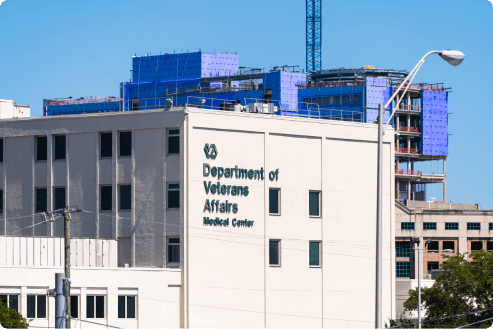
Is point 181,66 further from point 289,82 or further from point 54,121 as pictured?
point 54,121

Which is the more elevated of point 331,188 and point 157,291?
point 331,188

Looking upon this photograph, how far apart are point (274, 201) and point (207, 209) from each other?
16.9 ft

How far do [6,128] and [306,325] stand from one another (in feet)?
79.6

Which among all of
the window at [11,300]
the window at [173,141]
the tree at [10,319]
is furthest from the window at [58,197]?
the tree at [10,319]

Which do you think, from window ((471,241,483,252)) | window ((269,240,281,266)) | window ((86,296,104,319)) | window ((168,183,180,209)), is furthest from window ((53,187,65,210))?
window ((471,241,483,252))

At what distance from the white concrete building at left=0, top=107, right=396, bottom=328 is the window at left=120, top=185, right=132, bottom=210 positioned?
0.07 m

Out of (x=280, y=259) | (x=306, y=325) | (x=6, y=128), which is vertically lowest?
(x=306, y=325)

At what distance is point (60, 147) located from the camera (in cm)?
6103

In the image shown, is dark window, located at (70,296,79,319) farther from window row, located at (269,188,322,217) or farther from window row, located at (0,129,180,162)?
window row, located at (269,188,322,217)

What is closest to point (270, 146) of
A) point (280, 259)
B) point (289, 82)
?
point (280, 259)

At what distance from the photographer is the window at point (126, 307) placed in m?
53.9

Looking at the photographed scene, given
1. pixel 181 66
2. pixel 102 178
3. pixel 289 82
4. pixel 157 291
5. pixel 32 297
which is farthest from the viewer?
pixel 181 66

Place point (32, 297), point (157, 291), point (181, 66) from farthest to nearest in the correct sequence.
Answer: point (181, 66) → point (157, 291) → point (32, 297)

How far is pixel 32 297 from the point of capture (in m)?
51.1
